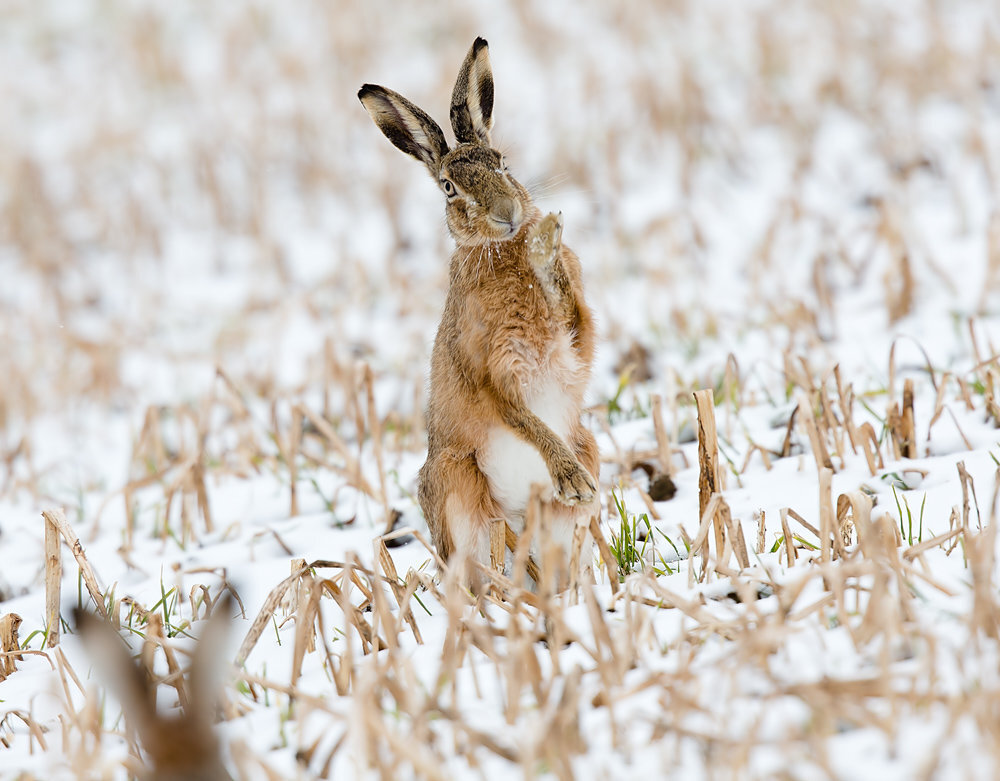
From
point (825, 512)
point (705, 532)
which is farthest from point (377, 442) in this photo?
point (825, 512)

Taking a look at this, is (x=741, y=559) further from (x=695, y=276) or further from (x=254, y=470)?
(x=695, y=276)

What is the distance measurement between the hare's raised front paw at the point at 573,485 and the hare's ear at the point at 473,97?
111 cm

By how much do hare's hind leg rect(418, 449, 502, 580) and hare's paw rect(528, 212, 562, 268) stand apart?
0.65 m

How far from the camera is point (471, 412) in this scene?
3.57 meters

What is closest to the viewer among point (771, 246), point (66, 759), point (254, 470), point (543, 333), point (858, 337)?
point (66, 759)

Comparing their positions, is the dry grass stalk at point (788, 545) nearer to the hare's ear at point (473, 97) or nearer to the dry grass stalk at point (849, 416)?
the dry grass stalk at point (849, 416)

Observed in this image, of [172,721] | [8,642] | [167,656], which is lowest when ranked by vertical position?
[172,721]

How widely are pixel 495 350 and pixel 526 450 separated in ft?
1.12

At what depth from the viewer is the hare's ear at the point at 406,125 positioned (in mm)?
3639

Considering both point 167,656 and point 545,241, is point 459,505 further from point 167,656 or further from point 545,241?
point 167,656

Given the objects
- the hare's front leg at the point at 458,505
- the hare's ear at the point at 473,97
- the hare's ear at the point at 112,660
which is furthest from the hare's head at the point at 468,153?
A: the hare's ear at the point at 112,660

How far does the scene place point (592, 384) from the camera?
4426 mm

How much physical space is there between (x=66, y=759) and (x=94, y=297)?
7.47m

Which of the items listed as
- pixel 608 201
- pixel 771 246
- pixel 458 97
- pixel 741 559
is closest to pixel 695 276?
pixel 771 246
